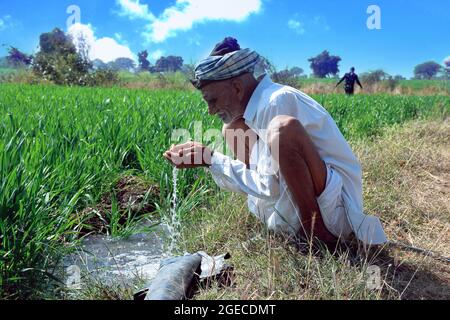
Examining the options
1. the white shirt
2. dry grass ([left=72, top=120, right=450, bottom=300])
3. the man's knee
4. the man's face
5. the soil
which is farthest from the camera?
the soil

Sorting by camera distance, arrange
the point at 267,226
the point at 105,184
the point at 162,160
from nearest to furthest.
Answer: the point at 267,226 < the point at 105,184 < the point at 162,160

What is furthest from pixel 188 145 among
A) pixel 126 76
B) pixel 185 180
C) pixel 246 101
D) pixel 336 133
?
pixel 126 76

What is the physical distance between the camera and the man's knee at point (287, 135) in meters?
1.84

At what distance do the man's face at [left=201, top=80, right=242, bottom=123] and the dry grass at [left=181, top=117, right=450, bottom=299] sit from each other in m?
0.54

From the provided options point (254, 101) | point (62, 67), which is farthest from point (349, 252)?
point (62, 67)

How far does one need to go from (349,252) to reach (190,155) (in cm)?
83

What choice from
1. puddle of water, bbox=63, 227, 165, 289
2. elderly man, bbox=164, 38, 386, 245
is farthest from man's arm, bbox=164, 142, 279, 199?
puddle of water, bbox=63, 227, 165, 289

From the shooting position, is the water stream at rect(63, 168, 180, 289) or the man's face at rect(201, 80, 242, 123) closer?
the water stream at rect(63, 168, 180, 289)

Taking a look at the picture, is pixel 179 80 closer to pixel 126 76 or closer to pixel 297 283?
pixel 126 76

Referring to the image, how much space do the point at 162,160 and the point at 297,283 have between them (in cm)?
147

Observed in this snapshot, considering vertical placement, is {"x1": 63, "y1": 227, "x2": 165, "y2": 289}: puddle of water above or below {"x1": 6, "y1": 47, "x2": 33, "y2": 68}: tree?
below

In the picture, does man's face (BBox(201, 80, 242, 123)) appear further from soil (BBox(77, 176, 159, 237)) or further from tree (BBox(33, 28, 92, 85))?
tree (BBox(33, 28, 92, 85))

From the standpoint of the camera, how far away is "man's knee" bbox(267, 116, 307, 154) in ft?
6.04

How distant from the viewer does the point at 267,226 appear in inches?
84.7
